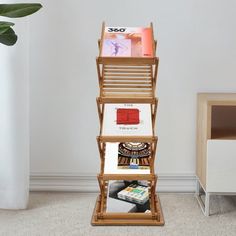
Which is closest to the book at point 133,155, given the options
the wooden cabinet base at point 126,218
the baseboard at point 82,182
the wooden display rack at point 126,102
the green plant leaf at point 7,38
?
the wooden display rack at point 126,102

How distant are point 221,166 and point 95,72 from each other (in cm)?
73

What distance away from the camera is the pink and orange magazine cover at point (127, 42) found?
5.40 feet

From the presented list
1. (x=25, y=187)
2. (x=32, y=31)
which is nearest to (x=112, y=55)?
(x=32, y=31)

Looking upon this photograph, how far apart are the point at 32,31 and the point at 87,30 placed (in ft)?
0.85

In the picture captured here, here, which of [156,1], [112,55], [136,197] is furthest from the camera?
[156,1]

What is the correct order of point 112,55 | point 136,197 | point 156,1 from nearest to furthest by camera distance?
point 112,55 < point 136,197 < point 156,1

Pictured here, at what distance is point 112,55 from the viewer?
1631 mm

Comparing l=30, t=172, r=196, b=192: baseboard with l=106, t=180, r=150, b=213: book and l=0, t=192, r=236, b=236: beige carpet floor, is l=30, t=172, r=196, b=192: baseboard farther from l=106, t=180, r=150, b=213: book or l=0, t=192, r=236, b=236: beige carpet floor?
l=106, t=180, r=150, b=213: book

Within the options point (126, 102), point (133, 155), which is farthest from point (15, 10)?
point (133, 155)

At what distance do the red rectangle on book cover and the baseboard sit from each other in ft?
1.46

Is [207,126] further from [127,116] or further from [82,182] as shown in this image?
[82,182]

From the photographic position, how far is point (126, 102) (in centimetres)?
162

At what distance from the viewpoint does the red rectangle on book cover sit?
5.60ft

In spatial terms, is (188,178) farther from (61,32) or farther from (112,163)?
(61,32)
